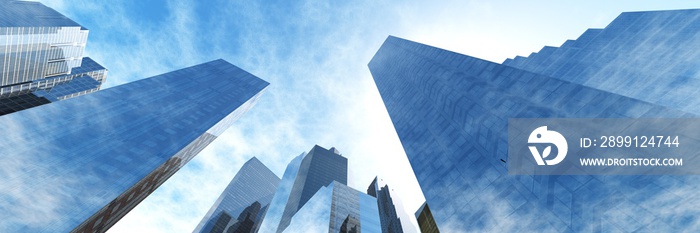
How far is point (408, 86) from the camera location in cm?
8950

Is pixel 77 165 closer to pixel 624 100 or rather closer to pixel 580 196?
pixel 580 196

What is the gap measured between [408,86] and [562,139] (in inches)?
2297

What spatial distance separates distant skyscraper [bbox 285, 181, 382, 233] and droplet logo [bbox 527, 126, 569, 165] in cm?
4746

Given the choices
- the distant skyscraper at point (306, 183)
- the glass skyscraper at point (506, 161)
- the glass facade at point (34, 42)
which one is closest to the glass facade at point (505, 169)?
the glass skyscraper at point (506, 161)

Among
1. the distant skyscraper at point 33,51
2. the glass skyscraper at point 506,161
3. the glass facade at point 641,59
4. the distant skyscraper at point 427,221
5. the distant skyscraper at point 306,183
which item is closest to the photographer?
the glass skyscraper at point 506,161

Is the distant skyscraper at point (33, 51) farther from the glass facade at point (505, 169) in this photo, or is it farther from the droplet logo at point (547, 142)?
the droplet logo at point (547, 142)

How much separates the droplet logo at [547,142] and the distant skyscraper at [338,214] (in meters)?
47.5

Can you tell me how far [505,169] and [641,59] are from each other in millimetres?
42548

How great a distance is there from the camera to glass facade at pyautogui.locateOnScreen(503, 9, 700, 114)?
4928 centimetres

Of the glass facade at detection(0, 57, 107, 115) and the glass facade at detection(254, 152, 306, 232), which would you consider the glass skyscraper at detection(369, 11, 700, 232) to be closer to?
the glass facade at detection(254, 152, 306, 232)

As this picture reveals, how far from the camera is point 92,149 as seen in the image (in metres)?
61.5

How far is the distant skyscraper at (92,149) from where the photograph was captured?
158ft

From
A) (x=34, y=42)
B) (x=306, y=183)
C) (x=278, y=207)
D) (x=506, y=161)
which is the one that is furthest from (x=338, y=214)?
(x=306, y=183)

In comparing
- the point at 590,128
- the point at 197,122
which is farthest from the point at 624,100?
the point at 197,122
